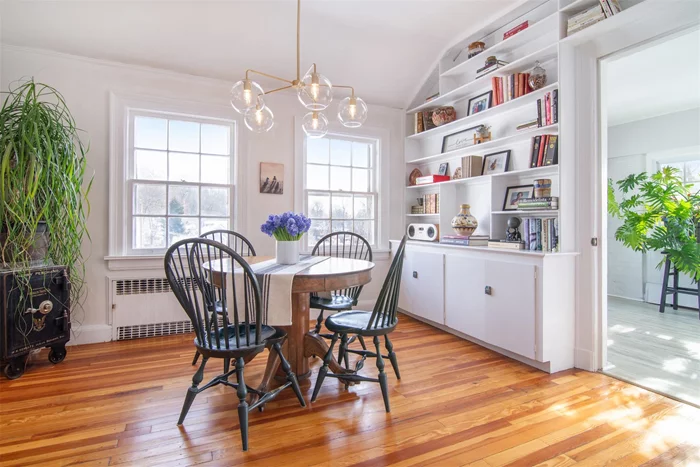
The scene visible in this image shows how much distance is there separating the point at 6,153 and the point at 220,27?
72.8 inches

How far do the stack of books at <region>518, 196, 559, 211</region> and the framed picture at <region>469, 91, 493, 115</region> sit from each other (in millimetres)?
1031

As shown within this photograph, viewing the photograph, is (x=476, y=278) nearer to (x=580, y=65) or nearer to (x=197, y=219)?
(x=580, y=65)

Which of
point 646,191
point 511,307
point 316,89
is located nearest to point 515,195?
point 511,307

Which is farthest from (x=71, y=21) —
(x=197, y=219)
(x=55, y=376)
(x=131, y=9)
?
(x=55, y=376)

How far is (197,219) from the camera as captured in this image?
3629mm

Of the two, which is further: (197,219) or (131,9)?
(197,219)

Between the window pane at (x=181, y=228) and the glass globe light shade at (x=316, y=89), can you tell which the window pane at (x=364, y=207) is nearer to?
the window pane at (x=181, y=228)

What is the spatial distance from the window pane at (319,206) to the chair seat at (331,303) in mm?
1424

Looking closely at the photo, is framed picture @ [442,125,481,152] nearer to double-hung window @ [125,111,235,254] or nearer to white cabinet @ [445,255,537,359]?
white cabinet @ [445,255,537,359]

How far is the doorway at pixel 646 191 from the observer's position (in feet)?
8.61

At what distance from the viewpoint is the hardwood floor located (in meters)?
1.65

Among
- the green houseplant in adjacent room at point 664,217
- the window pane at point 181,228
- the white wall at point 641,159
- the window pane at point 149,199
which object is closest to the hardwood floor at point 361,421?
the window pane at point 181,228

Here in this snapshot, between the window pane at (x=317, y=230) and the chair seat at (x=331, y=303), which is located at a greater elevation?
the window pane at (x=317, y=230)

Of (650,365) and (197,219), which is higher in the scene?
(197,219)
